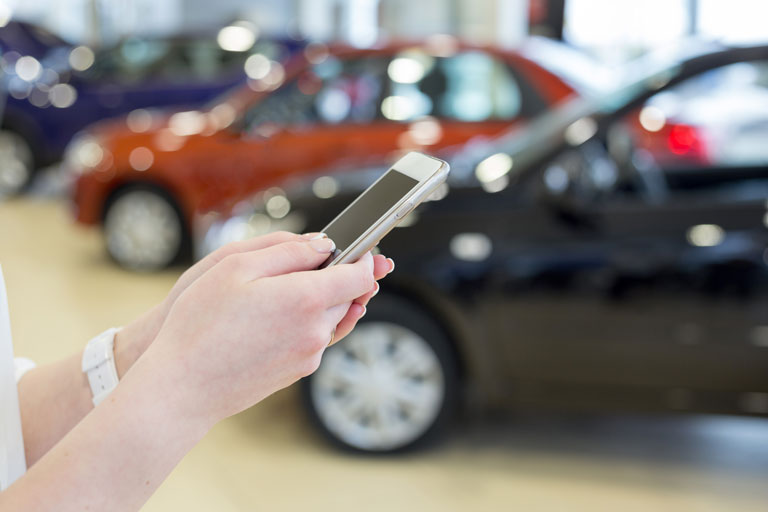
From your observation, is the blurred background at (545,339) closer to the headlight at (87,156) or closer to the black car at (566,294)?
the black car at (566,294)

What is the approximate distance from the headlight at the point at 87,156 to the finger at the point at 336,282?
524 centimetres

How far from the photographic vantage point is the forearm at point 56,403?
41.0 inches

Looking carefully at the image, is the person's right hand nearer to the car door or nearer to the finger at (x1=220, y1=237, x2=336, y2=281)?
the finger at (x1=220, y1=237, x2=336, y2=281)

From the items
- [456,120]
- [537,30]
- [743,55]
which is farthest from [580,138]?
[537,30]

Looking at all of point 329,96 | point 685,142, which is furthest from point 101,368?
point 329,96

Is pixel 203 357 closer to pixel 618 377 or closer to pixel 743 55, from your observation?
pixel 618 377

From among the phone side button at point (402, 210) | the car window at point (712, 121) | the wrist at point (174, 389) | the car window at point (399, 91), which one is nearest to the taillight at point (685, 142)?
the car window at point (712, 121)

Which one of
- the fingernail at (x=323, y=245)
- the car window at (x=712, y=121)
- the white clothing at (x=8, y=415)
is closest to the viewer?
the fingernail at (x=323, y=245)

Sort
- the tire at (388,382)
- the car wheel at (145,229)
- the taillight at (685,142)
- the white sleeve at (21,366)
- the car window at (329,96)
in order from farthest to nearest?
the car wheel at (145,229)
the car window at (329,96)
the taillight at (685,142)
the tire at (388,382)
the white sleeve at (21,366)

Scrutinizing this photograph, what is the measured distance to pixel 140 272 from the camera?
18.5 ft

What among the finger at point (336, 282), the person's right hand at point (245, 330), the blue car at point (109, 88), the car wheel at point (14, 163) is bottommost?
the person's right hand at point (245, 330)

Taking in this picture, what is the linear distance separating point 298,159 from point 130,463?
14.5 feet

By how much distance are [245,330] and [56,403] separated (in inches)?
16.8

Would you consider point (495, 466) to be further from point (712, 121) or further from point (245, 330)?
point (712, 121)
